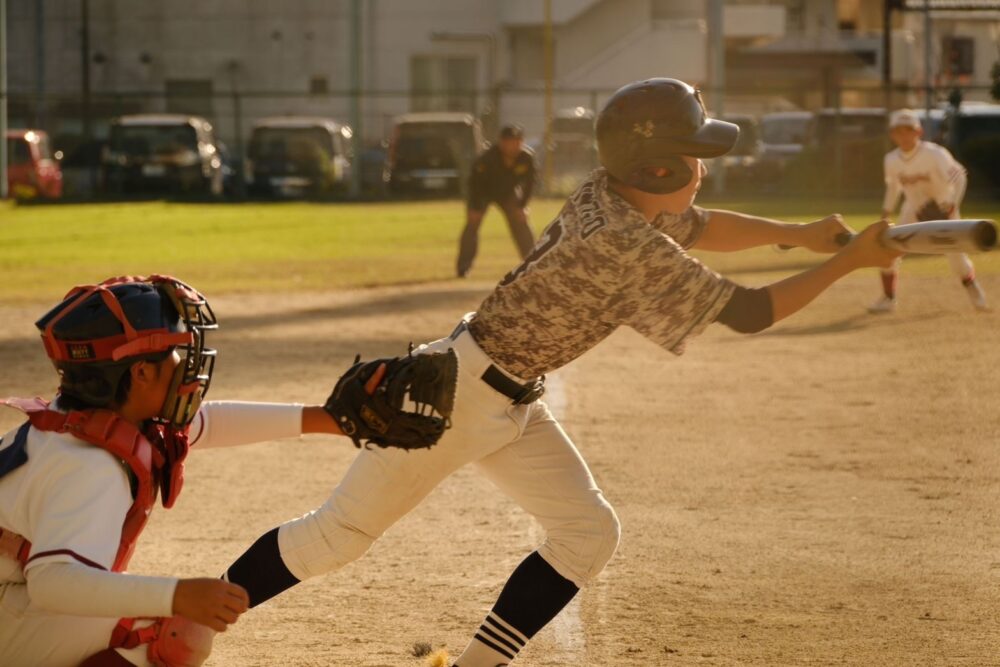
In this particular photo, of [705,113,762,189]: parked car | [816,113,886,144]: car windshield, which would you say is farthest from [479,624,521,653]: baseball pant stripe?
[816,113,886,144]: car windshield

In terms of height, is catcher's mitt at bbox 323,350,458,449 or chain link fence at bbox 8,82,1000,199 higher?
chain link fence at bbox 8,82,1000,199

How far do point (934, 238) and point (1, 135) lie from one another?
37.1 meters

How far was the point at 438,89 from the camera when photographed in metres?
55.1

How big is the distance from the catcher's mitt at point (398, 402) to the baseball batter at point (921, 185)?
12.3 metres

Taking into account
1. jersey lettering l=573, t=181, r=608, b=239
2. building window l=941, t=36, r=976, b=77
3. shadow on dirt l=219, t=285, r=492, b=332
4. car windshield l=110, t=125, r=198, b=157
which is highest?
building window l=941, t=36, r=976, b=77

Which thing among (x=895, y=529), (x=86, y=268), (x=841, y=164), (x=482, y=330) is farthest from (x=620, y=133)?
(x=841, y=164)

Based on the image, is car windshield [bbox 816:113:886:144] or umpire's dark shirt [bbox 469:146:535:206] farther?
car windshield [bbox 816:113:886:144]

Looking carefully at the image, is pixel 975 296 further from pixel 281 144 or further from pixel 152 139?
pixel 152 139

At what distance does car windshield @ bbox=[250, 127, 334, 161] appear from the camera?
40250mm

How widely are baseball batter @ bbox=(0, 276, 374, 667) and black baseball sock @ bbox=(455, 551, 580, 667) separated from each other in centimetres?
112

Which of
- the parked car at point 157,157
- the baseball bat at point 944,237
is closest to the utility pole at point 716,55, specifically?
the parked car at point 157,157

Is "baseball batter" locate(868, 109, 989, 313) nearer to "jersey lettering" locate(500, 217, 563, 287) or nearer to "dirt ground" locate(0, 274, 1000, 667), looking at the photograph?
"dirt ground" locate(0, 274, 1000, 667)

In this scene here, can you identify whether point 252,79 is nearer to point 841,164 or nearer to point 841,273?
point 841,164

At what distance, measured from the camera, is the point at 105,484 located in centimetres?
348
